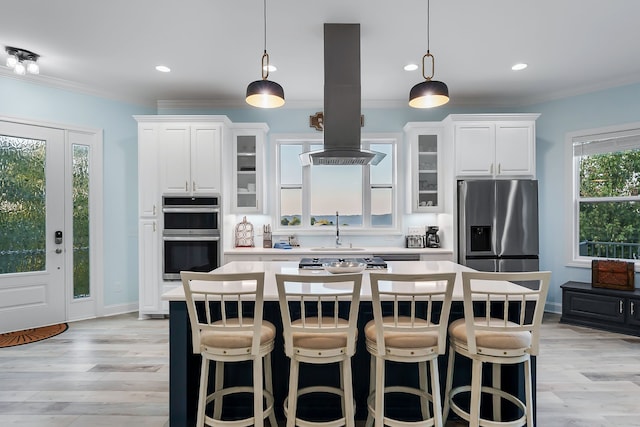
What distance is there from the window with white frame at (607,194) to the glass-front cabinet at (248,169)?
403 cm

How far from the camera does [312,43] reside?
3328mm

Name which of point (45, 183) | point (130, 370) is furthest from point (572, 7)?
point (45, 183)

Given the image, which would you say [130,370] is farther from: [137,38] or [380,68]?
[380,68]

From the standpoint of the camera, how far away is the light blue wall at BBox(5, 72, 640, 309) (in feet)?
14.7

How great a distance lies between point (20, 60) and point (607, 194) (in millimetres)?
6748

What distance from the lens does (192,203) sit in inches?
173

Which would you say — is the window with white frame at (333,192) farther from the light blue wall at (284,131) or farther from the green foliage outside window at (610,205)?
the green foliage outside window at (610,205)

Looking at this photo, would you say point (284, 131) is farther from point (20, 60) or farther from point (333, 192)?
point (20, 60)

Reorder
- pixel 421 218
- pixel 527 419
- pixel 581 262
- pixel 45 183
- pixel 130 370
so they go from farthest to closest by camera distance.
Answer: pixel 421 218
pixel 581 262
pixel 45 183
pixel 130 370
pixel 527 419

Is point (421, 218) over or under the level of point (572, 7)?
under

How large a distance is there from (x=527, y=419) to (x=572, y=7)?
2938 millimetres

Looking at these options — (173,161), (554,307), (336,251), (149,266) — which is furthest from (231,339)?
(554,307)

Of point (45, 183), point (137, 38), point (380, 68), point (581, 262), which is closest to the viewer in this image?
point (137, 38)

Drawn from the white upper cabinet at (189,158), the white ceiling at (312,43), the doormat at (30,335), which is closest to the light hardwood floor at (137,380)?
the doormat at (30,335)
